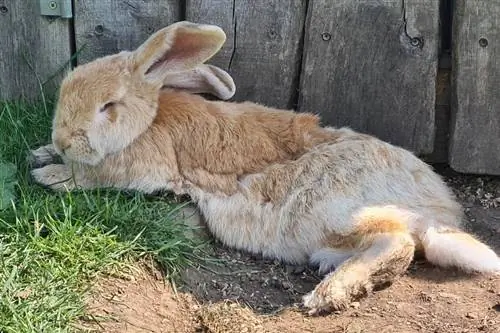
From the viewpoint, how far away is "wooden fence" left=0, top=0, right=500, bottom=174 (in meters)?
4.71

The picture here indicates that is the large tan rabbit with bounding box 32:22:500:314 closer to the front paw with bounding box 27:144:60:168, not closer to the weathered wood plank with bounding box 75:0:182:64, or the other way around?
the front paw with bounding box 27:144:60:168

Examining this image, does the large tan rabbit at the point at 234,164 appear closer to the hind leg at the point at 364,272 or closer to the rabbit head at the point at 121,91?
the rabbit head at the point at 121,91

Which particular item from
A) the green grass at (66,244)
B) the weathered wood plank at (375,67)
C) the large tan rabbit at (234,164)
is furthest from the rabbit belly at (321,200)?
the weathered wood plank at (375,67)

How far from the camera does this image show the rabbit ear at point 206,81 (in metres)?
4.68

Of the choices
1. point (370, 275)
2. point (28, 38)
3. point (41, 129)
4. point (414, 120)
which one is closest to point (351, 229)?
point (370, 275)

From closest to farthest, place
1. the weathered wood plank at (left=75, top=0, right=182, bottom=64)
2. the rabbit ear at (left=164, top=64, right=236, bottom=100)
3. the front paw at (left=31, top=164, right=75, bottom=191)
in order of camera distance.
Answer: the front paw at (left=31, top=164, right=75, bottom=191)
the rabbit ear at (left=164, top=64, right=236, bottom=100)
the weathered wood plank at (left=75, top=0, right=182, bottom=64)

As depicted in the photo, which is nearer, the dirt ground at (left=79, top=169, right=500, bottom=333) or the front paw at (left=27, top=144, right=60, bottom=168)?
the dirt ground at (left=79, top=169, right=500, bottom=333)

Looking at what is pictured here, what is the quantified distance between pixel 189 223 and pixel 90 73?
85 centimetres

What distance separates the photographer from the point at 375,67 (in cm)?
479

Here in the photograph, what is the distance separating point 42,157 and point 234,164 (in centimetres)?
95

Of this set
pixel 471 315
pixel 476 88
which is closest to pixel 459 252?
pixel 471 315

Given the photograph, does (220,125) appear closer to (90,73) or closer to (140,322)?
(90,73)

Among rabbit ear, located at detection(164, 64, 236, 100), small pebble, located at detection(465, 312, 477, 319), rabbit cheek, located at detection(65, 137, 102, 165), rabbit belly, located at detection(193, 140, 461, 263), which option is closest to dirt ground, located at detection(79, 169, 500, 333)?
small pebble, located at detection(465, 312, 477, 319)

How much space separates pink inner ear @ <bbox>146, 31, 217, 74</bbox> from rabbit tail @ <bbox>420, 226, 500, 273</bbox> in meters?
1.34
